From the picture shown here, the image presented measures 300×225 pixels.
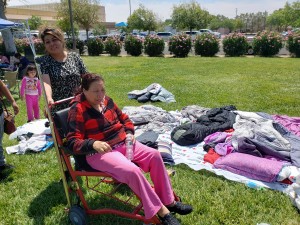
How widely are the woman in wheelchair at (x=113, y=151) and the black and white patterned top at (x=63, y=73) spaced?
2.06ft

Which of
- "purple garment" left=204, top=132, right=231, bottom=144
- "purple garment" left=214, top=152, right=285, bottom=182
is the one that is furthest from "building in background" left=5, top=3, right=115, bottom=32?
"purple garment" left=214, top=152, right=285, bottom=182

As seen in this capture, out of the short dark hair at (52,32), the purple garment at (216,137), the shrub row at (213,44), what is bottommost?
the purple garment at (216,137)

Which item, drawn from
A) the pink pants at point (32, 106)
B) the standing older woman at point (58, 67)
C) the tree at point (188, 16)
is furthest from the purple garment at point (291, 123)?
the tree at point (188, 16)

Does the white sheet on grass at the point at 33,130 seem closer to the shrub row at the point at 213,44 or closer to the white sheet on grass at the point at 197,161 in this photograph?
the white sheet on grass at the point at 197,161

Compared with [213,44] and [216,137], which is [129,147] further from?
[213,44]

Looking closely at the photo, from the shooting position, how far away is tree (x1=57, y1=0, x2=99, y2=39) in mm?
36969

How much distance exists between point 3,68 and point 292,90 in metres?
10.3

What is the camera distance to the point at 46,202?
342 centimetres

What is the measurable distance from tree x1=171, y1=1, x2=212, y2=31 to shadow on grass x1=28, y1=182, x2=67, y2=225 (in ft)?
146

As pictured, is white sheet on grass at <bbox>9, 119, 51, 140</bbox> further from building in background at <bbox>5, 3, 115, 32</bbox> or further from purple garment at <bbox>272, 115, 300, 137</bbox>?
building in background at <bbox>5, 3, 115, 32</bbox>

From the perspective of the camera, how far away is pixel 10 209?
3.32 meters

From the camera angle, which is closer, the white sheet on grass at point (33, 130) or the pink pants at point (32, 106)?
the white sheet on grass at point (33, 130)

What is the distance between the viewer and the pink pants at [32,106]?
20.4ft

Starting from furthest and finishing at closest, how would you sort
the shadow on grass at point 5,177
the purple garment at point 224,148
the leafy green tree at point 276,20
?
1. the leafy green tree at point 276,20
2. the purple garment at point 224,148
3. the shadow on grass at point 5,177
